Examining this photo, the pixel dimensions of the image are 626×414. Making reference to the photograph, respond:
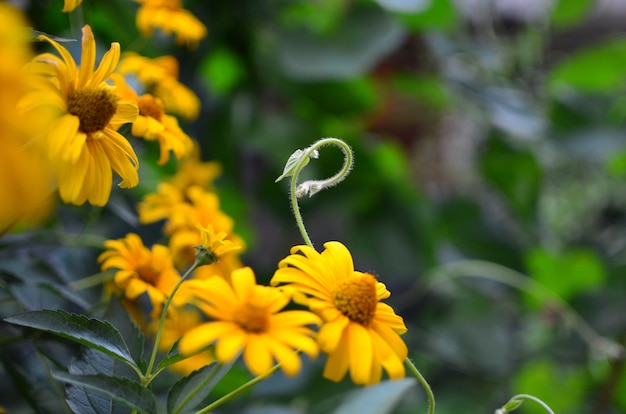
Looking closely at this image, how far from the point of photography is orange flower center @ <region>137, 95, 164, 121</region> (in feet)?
1.05

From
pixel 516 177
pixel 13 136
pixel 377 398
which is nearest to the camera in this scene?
pixel 13 136

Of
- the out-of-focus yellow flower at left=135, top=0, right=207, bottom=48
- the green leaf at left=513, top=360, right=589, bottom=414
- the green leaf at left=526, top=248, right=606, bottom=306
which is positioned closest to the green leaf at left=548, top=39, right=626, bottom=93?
the green leaf at left=526, top=248, right=606, bottom=306

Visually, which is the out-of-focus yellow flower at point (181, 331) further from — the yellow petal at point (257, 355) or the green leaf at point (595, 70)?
the green leaf at point (595, 70)

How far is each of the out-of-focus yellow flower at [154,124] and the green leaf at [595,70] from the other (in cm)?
81

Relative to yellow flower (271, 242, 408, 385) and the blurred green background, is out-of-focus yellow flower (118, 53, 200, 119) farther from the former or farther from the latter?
the blurred green background

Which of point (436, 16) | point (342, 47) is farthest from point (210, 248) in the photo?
point (436, 16)

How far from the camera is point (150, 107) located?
1.06ft

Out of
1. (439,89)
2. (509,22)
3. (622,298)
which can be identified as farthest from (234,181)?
(509,22)

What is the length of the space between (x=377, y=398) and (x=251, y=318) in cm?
17

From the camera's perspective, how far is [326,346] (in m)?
0.23

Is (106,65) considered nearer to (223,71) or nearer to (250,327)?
(250,327)

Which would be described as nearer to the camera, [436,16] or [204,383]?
[204,383]

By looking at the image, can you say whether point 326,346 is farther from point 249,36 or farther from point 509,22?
point 509,22

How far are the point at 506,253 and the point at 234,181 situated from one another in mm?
423
